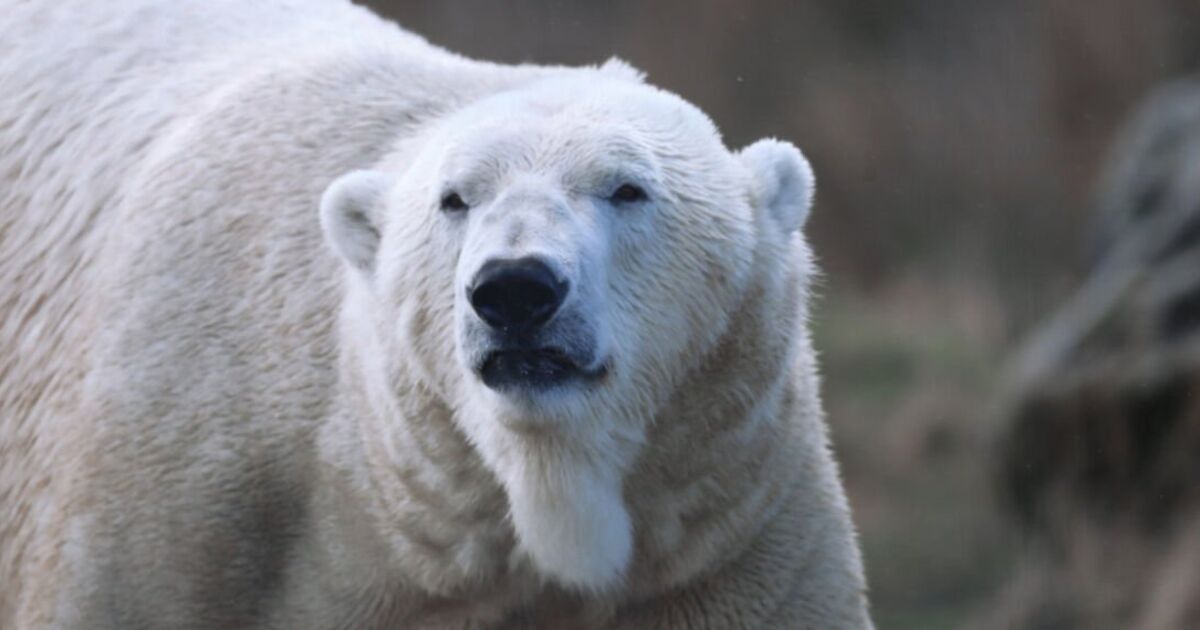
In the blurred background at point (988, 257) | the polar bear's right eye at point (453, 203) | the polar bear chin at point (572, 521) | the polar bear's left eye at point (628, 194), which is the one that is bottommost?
the blurred background at point (988, 257)

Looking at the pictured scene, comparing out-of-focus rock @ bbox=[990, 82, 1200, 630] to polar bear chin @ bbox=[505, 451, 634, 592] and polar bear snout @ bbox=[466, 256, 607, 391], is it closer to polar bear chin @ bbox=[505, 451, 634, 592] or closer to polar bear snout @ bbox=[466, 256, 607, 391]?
polar bear chin @ bbox=[505, 451, 634, 592]

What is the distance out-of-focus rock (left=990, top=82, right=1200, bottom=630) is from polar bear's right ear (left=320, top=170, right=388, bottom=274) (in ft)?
13.1

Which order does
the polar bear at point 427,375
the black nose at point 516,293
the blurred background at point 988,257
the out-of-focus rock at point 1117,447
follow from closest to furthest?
the black nose at point 516,293 → the polar bear at point 427,375 → the out-of-focus rock at point 1117,447 → the blurred background at point 988,257

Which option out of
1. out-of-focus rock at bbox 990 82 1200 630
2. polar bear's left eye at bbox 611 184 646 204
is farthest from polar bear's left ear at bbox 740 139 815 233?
out-of-focus rock at bbox 990 82 1200 630

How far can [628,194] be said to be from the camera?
11.8ft

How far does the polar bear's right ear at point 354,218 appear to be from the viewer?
12.3 feet

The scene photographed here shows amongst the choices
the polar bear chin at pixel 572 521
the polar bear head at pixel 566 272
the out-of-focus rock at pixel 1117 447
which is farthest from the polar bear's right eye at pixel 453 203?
the out-of-focus rock at pixel 1117 447

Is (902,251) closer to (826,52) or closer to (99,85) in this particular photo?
(826,52)

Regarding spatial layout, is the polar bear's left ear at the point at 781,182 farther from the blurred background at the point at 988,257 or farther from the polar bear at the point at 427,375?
the blurred background at the point at 988,257

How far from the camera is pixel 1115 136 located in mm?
11164

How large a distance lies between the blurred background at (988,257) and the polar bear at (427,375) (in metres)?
3.63

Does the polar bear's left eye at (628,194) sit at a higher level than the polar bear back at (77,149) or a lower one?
higher

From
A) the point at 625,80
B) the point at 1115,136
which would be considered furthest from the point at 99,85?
the point at 1115,136

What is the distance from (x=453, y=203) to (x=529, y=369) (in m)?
0.36
